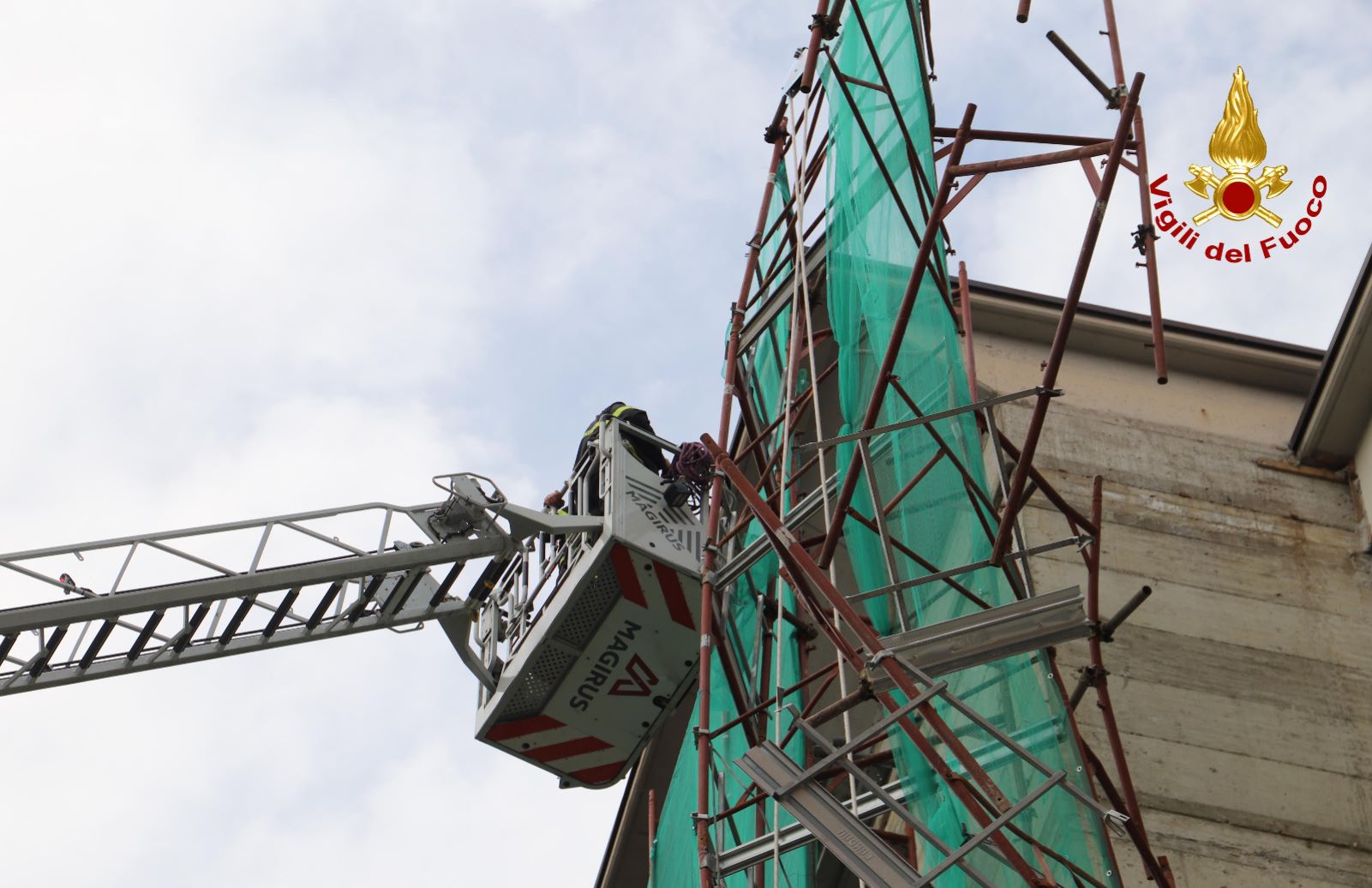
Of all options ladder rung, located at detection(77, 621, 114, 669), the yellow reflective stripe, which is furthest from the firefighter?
ladder rung, located at detection(77, 621, 114, 669)

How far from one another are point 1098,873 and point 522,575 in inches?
263

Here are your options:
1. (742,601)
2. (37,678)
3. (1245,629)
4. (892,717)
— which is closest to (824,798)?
(892,717)

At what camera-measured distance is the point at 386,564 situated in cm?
1534

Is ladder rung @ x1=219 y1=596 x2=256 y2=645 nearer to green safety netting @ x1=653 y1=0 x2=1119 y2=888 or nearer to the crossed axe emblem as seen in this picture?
green safety netting @ x1=653 y1=0 x2=1119 y2=888

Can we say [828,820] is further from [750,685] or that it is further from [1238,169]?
[1238,169]

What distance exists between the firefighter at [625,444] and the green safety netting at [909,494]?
1.03 meters

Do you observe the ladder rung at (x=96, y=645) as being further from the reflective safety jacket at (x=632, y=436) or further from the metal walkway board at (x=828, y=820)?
the metal walkway board at (x=828, y=820)

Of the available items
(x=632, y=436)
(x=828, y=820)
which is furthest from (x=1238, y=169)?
(x=828, y=820)

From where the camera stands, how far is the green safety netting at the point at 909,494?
955 cm

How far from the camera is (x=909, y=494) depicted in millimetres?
10789

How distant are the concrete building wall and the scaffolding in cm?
64

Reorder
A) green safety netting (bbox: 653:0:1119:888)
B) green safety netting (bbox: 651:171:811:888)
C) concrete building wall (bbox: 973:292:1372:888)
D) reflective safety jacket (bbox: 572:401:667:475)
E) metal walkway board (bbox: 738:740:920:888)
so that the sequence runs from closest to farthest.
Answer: metal walkway board (bbox: 738:740:920:888) < green safety netting (bbox: 653:0:1119:888) < green safety netting (bbox: 651:171:811:888) < concrete building wall (bbox: 973:292:1372:888) < reflective safety jacket (bbox: 572:401:667:475)

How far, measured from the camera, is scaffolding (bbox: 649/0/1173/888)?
926 cm

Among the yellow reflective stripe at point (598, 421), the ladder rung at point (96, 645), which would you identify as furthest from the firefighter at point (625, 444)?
the ladder rung at point (96, 645)
